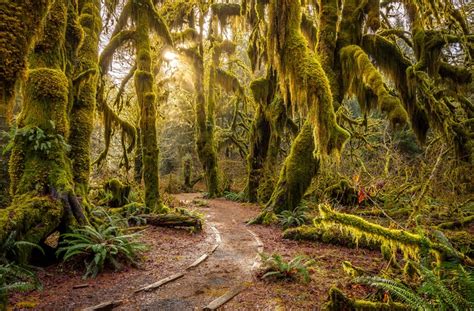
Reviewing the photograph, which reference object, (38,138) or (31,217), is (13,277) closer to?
(31,217)

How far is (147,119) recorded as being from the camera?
11.1 meters

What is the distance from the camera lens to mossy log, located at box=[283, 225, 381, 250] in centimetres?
807

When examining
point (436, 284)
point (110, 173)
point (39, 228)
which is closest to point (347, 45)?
point (436, 284)

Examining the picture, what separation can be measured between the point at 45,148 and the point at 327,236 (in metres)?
7.13

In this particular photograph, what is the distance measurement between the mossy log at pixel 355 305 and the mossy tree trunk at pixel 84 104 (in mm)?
6196

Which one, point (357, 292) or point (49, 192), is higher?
point (49, 192)

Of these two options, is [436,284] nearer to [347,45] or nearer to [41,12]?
Result: [41,12]

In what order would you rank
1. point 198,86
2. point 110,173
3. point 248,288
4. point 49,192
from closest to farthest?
1. point 248,288
2. point 49,192
3. point 110,173
4. point 198,86

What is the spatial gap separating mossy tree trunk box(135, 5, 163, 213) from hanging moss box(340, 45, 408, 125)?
21.7 ft

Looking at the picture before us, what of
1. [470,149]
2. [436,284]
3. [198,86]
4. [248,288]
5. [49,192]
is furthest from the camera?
[198,86]

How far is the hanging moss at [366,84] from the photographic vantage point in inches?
302

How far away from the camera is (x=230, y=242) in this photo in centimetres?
890

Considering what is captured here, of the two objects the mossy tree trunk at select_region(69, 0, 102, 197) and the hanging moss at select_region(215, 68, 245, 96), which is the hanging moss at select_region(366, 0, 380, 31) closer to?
the mossy tree trunk at select_region(69, 0, 102, 197)

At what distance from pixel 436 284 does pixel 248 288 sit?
3.10 meters
